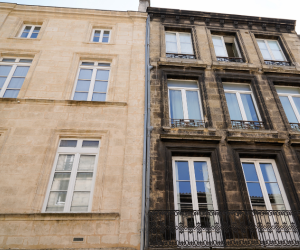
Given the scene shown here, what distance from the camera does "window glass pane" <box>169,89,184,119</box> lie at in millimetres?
8305

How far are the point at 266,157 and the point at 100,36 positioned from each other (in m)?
8.33

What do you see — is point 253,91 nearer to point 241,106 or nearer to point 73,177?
point 241,106

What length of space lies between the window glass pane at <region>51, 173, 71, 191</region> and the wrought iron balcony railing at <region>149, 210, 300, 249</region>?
2.42m

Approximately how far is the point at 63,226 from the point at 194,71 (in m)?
6.91

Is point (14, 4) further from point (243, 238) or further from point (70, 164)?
point (243, 238)

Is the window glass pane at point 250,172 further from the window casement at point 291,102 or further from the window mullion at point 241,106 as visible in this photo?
the window casement at point 291,102

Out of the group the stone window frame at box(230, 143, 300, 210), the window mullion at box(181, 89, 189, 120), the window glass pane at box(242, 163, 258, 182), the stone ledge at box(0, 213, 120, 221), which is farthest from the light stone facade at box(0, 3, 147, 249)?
the window glass pane at box(242, 163, 258, 182)

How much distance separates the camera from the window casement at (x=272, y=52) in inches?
405

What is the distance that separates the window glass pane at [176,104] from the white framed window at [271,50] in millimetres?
4830

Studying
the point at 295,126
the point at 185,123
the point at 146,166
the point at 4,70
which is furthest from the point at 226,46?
the point at 4,70

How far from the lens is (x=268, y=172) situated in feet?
23.6

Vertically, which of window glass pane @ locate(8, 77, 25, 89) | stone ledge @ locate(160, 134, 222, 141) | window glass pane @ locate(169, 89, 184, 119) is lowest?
stone ledge @ locate(160, 134, 222, 141)

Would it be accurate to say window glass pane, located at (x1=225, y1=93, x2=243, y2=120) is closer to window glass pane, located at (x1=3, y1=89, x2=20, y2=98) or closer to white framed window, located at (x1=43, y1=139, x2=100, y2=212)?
white framed window, located at (x1=43, y1=139, x2=100, y2=212)

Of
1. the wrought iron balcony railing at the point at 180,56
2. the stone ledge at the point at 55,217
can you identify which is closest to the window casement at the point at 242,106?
the wrought iron balcony railing at the point at 180,56
